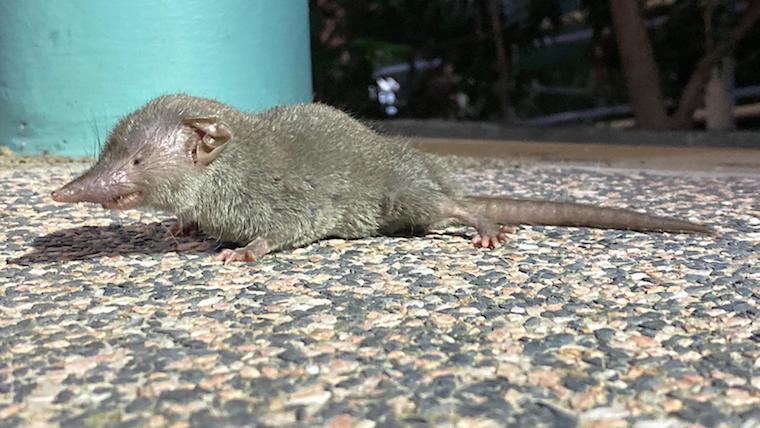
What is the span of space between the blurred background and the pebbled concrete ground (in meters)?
5.42

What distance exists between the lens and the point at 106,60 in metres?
5.64

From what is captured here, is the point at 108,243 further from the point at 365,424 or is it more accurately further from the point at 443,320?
the point at 365,424

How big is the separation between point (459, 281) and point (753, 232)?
1492 mm

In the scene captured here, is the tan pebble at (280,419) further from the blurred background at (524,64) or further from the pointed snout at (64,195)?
the blurred background at (524,64)

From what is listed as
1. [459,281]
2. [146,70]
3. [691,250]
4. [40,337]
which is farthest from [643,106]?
[40,337]

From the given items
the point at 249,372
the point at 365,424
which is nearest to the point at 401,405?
the point at 365,424

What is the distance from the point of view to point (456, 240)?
3760 mm

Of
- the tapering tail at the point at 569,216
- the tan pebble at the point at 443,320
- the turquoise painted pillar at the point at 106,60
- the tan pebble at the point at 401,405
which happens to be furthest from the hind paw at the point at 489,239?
the turquoise painted pillar at the point at 106,60

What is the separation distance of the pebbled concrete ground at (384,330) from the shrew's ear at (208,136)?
38cm

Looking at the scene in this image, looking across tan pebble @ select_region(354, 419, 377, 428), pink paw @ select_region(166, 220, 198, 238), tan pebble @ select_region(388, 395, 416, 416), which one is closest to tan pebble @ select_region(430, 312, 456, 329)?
tan pebble @ select_region(388, 395, 416, 416)

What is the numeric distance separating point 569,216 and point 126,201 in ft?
6.00

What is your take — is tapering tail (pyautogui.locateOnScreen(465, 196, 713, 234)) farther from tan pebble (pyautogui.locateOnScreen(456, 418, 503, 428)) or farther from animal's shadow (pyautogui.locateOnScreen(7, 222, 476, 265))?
tan pebble (pyautogui.locateOnScreen(456, 418, 503, 428))

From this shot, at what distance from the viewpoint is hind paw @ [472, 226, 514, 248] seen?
11.7 ft

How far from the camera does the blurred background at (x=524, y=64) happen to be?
887 centimetres
